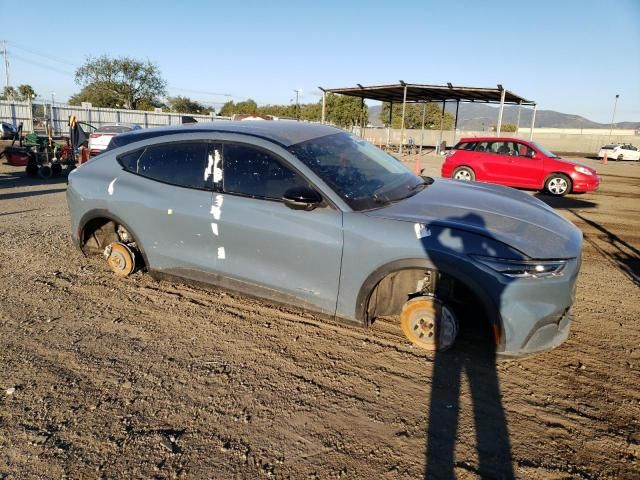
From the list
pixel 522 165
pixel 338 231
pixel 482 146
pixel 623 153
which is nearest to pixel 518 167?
pixel 522 165

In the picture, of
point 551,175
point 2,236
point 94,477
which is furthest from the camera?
point 551,175

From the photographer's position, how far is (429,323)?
11.0 feet

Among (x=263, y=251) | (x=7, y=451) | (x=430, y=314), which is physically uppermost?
(x=263, y=251)

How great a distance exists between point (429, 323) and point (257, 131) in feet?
7.20

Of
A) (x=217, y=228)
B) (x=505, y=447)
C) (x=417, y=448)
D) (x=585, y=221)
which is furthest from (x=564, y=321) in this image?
(x=585, y=221)

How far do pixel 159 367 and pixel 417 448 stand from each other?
6.08 ft

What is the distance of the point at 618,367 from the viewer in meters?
3.27

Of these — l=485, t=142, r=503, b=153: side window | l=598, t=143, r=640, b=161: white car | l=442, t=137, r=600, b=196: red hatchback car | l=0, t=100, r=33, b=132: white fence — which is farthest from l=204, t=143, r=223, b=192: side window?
l=598, t=143, r=640, b=161: white car

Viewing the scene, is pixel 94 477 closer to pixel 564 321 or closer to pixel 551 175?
pixel 564 321

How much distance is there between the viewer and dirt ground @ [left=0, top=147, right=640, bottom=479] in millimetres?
2326

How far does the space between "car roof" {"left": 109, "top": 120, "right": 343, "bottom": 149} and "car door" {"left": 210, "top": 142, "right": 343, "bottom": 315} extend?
0.20 meters

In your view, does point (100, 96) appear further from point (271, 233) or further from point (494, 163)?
point (271, 233)

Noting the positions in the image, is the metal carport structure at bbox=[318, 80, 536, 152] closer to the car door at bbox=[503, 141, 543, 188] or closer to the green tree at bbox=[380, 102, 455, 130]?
the car door at bbox=[503, 141, 543, 188]

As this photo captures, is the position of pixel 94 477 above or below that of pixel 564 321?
below
